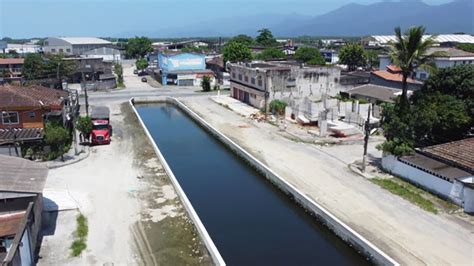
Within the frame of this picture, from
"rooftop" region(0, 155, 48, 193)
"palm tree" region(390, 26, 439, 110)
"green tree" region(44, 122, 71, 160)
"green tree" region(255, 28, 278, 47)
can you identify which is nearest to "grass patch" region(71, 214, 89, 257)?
"rooftop" region(0, 155, 48, 193)

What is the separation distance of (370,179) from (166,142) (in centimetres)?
1985

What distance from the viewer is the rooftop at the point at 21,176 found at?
1772cm

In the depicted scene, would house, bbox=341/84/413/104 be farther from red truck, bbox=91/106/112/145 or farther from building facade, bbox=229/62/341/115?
red truck, bbox=91/106/112/145

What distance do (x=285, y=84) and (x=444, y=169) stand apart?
29.0 m

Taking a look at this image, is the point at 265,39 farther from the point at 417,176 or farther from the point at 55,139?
the point at 417,176

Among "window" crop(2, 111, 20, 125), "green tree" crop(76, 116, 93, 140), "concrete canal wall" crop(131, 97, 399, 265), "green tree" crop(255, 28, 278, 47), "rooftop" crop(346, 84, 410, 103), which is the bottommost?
"concrete canal wall" crop(131, 97, 399, 265)

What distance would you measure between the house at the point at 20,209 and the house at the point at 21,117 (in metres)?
8.47

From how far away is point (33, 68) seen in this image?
243 feet

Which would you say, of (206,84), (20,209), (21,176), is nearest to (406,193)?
(20,209)

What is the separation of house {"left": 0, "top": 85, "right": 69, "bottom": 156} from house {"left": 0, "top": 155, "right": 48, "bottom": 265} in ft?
27.8

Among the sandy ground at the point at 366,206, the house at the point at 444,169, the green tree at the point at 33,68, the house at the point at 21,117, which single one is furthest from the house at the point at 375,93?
the green tree at the point at 33,68

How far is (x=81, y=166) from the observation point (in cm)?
2931

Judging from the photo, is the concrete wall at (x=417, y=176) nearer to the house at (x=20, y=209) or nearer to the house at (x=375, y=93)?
the house at (x=20, y=209)

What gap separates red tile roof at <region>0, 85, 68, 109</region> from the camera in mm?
30805
